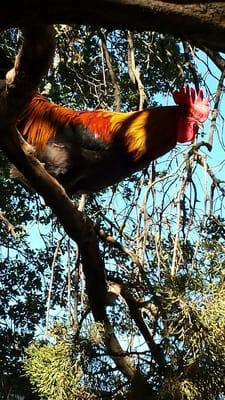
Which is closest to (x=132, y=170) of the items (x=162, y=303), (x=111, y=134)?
(x=111, y=134)

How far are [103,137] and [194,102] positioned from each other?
0.27 m

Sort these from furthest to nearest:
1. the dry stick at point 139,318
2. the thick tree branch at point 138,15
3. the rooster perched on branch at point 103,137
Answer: the rooster perched on branch at point 103,137
the dry stick at point 139,318
the thick tree branch at point 138,15

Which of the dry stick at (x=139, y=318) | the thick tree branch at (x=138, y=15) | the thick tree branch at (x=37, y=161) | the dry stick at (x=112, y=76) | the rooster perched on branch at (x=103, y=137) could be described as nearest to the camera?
the thick tree branch at (x=138, y=15)

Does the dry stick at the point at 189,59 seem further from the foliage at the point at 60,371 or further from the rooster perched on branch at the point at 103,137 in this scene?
the foliage at the point at 60,371

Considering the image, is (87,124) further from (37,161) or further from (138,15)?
(138,15)

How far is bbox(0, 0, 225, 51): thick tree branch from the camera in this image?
688 millimetres

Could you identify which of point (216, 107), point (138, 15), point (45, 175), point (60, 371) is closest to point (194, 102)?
point (216, 107)

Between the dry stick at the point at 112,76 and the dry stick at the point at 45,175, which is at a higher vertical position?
the dry stick at the point at 112,76

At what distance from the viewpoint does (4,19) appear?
0.76 meters

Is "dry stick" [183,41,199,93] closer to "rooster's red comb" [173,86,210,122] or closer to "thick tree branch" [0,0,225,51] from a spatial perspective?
"rooster's red comb" [173,86,210,122]

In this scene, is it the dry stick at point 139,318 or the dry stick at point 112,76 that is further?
the dry stick at point 112,76

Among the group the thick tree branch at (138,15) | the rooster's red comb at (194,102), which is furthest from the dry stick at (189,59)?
the thick tree branch at (138,15)

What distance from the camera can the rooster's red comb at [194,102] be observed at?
5.71ft

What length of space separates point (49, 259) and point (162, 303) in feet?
5.51
